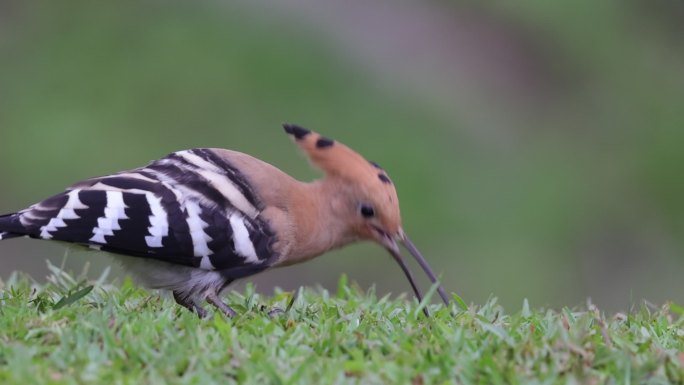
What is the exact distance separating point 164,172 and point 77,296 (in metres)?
0.61

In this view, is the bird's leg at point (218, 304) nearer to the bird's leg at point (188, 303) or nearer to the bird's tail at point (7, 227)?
the bird's leg at point (188, 303)

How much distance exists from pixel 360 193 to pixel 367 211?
0.08 metres

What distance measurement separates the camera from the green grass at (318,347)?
13.8ft

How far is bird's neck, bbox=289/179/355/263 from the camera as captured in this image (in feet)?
17.7

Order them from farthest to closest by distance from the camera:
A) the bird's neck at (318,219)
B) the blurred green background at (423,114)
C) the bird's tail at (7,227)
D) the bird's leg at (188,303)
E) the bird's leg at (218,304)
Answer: the blurred green background at (423,114)
the bird's neck at (318,219)
the bird's leg at (188,303)
the bird's leg at (218,304)
the bird's tail at (7,227)

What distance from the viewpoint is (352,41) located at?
505 inches

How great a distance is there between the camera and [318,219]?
547 cm

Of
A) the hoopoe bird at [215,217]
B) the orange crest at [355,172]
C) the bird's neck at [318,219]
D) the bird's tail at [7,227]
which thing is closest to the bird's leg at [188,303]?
the hoopoe bird at [215,217]

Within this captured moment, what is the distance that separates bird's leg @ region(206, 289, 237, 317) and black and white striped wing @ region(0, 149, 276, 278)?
0.11 metres

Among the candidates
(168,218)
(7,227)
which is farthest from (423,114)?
(7,227)

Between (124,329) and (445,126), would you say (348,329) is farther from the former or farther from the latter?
(445,126)

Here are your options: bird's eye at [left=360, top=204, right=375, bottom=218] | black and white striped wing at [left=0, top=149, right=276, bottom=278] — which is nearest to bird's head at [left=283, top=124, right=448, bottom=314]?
bird's eye at [left=360, top=204, right=375, bottom=218]

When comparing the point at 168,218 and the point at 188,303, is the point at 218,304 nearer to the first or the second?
the point at 188,303

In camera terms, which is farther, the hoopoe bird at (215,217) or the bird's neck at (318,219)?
the bird's neck at (318,219)
